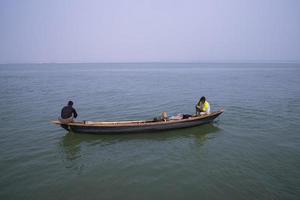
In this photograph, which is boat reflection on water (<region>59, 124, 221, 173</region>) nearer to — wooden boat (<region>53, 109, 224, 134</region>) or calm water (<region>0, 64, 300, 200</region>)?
calm water (<region>0, 64, 300, 200</region>)

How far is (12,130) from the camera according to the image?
17547 millimetres

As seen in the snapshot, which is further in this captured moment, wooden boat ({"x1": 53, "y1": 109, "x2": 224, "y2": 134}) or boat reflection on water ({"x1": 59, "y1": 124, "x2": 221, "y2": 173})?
wooden boat ({"x1": 53, "y1": 109, "x2": 224, "y2": 134})

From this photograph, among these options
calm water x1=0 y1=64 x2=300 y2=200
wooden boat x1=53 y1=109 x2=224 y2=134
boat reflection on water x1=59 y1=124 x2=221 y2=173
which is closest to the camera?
calm water x1=0 y1=64 x2=300 y2=200

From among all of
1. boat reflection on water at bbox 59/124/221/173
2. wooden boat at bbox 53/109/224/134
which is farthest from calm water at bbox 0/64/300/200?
wooden boat at bbox 53/109/224/134

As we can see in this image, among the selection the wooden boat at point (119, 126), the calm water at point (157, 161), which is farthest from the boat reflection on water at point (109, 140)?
the wooden boat at point (119, 126)

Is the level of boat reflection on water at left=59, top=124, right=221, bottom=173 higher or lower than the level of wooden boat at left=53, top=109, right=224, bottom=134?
lower

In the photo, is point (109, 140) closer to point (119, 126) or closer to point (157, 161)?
point (119, 126)

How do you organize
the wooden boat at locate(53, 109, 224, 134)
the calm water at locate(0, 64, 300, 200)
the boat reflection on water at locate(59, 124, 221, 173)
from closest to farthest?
the calm water at locate(0, 64, 300, 200), the boat reflection on water at locate(59, 124, 221, 173), the wooden boat at locate(53, 109, 224, 134)

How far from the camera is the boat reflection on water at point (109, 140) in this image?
13285mm

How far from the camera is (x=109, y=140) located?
15.3 metres

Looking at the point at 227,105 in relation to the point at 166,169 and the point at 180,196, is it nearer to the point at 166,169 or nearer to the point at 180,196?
the point at 166,169

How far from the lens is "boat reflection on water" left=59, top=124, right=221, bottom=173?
1329 cm

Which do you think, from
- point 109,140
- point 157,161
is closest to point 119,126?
point 109,140

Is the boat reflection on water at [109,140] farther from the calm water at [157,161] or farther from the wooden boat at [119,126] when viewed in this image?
the wooden boat at [119,126]
